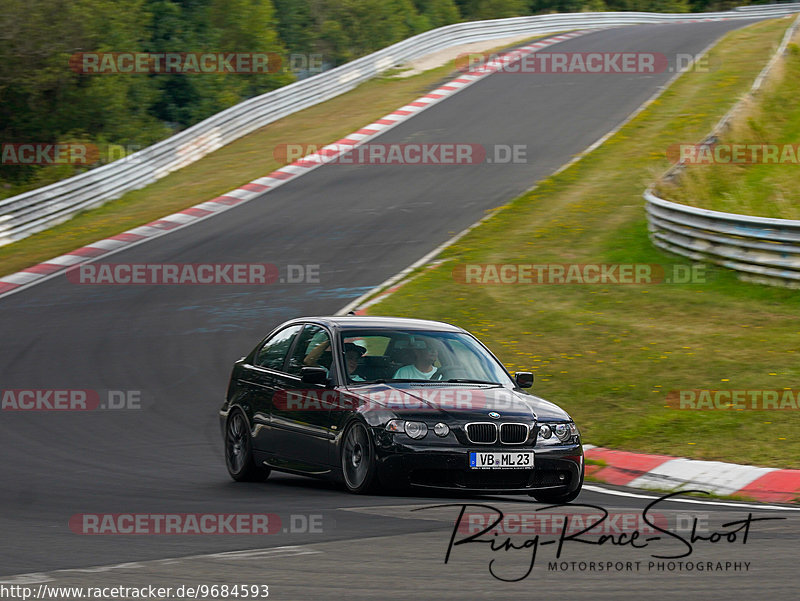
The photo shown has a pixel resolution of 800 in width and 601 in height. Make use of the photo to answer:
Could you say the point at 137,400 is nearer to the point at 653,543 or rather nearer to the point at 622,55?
the point at 653,543

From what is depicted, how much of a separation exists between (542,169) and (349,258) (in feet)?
27.1

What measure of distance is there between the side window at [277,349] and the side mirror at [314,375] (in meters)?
0.93

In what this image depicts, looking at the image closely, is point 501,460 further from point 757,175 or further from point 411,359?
point 757,175

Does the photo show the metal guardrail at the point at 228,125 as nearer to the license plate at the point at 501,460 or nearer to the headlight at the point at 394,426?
the headlight at the point at 394,426

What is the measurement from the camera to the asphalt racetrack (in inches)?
254

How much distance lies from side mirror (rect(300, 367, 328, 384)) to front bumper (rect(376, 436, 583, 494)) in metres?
0.91

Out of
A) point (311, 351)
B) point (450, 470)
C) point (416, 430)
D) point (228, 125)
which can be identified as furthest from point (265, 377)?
point (228, 125)

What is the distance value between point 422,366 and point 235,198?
63.4ft

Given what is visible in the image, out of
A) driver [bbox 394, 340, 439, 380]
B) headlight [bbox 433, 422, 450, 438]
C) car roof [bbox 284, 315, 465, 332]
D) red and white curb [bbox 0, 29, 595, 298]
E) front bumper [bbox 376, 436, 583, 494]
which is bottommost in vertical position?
red and white curb [bbox 0, 29, 595, 298]

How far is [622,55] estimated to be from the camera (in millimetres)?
41406

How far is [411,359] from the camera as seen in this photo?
10.0 metres

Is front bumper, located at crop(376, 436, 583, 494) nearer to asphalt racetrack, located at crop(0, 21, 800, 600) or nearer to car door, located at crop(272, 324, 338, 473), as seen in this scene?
asphalt racetrack, located at crop(0, 21, 800, 600)

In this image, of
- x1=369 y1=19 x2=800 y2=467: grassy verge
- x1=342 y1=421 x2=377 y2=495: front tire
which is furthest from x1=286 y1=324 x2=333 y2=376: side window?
x1=369 y1=19 x2=800 y2=467: grassy verge

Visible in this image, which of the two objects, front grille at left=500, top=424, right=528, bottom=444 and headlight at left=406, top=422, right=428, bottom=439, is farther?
front grille at left=500, top=424, right=528, bottom=444
